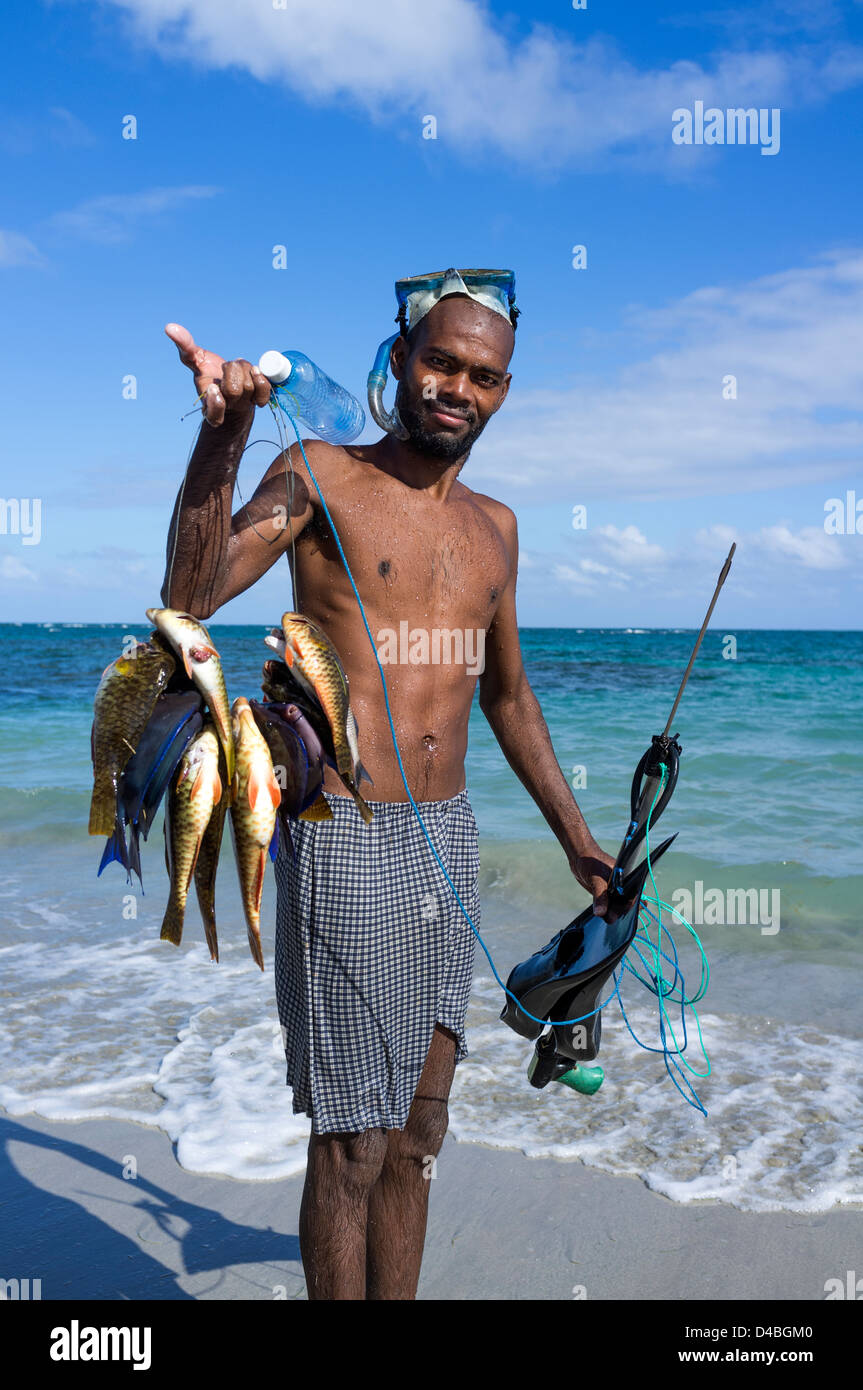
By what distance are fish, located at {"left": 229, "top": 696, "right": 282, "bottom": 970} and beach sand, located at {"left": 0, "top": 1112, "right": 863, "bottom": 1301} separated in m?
2.21

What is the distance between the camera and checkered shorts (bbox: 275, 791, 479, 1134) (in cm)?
272

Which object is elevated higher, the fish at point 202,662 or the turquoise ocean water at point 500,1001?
the fish at point 202,662

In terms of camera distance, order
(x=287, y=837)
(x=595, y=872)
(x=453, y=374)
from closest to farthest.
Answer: (x=287, y=837) → (x=453, y=374) → (x=595, y=872)

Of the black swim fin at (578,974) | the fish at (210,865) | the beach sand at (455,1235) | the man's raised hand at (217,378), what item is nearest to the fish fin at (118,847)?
the fish at (210,865)

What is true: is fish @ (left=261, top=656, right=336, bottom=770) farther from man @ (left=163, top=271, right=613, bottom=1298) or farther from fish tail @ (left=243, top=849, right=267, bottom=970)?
man @ (left=163, top=271, right=613, bottom=1298)

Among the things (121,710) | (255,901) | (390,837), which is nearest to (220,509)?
(121,710)

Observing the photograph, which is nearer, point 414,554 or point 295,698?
point 295,698

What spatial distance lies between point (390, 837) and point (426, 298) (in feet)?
4.71

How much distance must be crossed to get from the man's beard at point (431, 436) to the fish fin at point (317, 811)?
1199 millimetres

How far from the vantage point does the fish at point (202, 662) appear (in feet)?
5.87

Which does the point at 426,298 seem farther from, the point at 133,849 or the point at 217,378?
the point at 133,849

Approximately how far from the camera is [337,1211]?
271 cm

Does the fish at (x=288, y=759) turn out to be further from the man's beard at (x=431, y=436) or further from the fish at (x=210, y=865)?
the man's beard at (x=431, y=436)

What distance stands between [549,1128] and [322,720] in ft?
10.4
